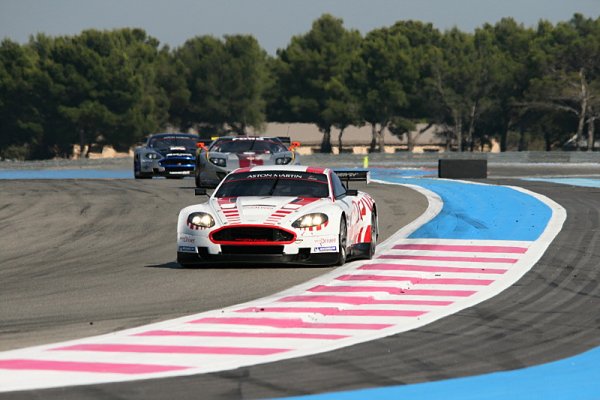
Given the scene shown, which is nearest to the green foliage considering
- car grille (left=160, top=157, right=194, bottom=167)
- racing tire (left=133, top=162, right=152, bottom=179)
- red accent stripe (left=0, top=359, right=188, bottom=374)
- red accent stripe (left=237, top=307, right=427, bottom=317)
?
racing tire (left=133, top=162, right=152, bottom=179)

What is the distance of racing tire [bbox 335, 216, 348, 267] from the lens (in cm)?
1420

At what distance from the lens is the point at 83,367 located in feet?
25.9

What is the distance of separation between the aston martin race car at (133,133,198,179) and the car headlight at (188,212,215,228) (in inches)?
869

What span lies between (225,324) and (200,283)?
3176mm

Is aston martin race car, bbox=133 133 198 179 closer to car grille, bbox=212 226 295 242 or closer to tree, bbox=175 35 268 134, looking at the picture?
car grille, bbox=212 226 295 242

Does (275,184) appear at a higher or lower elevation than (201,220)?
higher

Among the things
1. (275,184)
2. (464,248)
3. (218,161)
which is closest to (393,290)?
(275,184)

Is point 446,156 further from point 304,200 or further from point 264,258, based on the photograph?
point 264,258

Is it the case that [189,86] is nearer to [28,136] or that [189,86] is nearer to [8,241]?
[28,136]

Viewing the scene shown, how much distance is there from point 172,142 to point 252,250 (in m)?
23.5

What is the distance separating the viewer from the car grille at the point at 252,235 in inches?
549

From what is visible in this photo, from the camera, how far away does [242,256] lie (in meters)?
13.9

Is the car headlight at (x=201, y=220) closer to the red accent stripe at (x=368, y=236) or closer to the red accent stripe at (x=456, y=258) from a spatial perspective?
the red accent stripe at (x=368, y=236)

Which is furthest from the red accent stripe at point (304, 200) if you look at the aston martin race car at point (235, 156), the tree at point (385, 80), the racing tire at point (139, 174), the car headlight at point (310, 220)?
the tree at point (385, 80)
